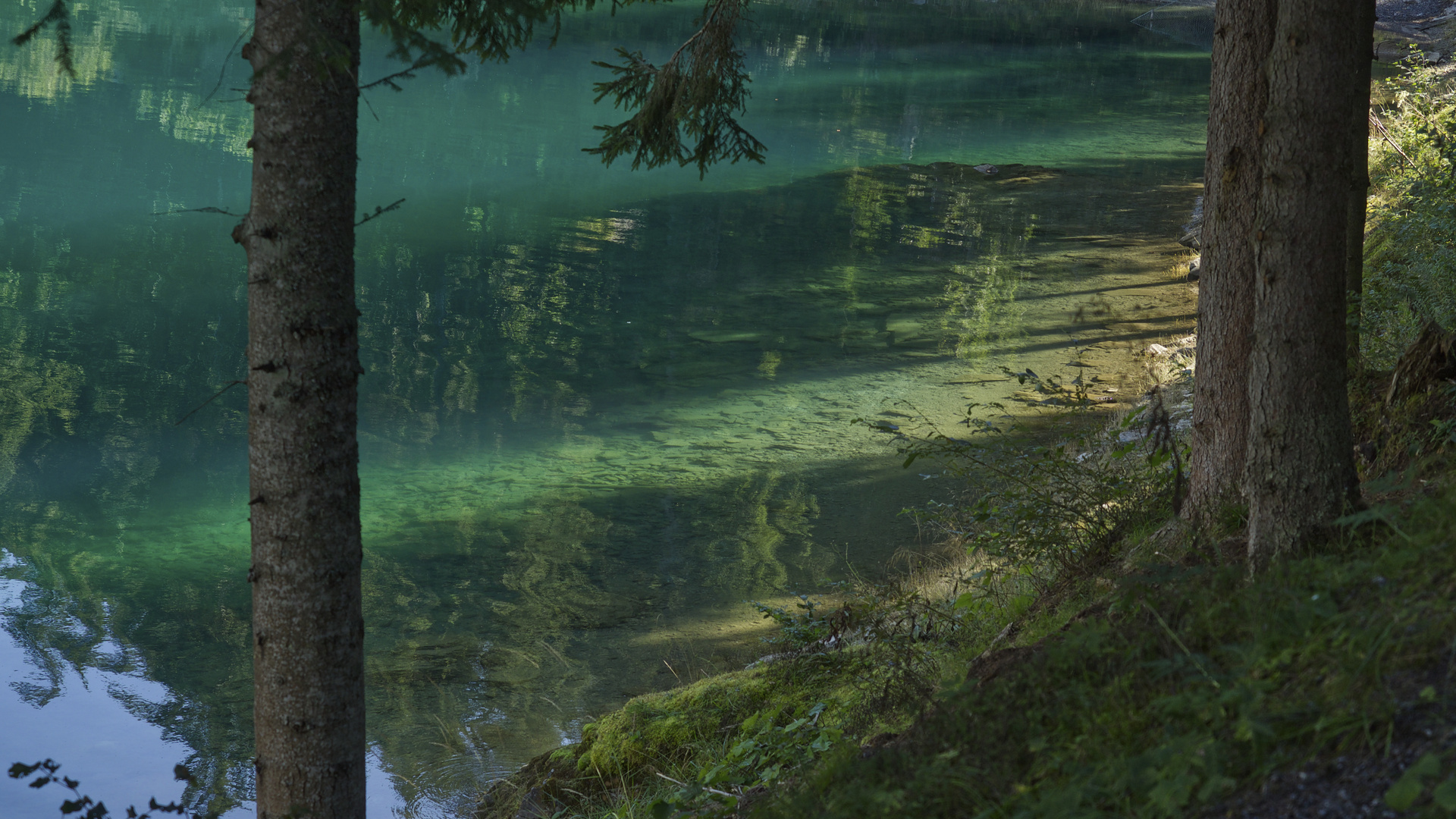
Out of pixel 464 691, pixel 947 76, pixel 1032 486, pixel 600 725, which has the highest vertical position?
pixel 947 76

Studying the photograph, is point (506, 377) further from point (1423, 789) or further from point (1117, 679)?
point (1423, 789)

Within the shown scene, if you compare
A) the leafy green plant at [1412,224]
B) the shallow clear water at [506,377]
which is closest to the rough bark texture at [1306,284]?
the leafy green plant at [1412,224]

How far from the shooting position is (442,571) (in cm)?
952

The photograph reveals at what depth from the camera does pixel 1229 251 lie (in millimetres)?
4832

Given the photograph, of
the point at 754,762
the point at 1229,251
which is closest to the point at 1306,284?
the point at 1229,251

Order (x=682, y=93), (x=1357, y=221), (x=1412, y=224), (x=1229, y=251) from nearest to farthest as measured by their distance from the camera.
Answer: (x=1229, y=251) → (x=1357, y=221) → (x=682, y=93) → (x=1412, y=224)

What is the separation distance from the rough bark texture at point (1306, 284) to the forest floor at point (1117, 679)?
0.17 metres

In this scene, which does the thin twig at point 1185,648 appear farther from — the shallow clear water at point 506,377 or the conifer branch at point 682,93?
the conifer branch at point 682,93

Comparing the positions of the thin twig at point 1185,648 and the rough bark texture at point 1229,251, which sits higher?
the rough bark texture at point 1229,251

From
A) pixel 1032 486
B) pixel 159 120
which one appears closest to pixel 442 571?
pixel 1032 486

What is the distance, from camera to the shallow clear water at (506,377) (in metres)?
8.03

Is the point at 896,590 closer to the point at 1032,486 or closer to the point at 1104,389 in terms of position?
the point at 1032,486

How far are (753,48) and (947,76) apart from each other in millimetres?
7972

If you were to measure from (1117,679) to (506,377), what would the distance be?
12209 millimetres
